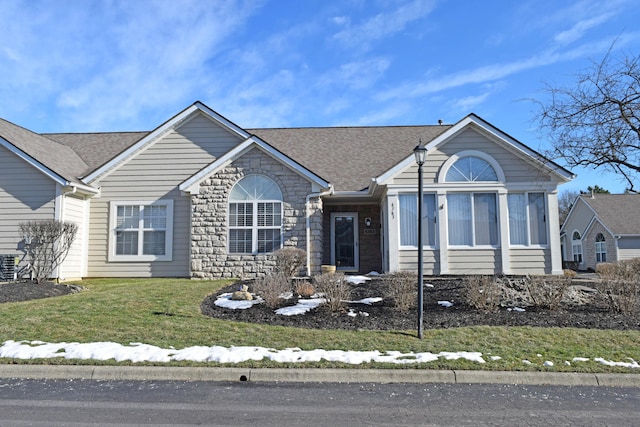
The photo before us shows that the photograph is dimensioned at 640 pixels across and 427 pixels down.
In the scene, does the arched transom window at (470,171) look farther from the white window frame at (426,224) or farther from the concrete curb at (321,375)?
the concrete curb at (321,375)

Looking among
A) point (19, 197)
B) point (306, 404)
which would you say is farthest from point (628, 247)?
point (19, 197)

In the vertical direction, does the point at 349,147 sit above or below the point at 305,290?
above

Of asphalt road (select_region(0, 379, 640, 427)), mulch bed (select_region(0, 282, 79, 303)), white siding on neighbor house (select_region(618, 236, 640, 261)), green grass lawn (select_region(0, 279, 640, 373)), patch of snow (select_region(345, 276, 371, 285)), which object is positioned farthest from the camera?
white siding on neighbor house (select_region(618, 236, 640, 261))

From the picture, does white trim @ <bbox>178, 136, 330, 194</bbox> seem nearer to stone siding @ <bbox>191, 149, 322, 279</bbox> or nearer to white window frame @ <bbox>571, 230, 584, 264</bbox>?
stone siding @ <bbox>191, 149, 322, 279</bbox>

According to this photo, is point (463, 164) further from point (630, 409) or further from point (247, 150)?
point (630, 409)

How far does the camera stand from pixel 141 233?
1572cm

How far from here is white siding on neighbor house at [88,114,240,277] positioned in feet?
51.0

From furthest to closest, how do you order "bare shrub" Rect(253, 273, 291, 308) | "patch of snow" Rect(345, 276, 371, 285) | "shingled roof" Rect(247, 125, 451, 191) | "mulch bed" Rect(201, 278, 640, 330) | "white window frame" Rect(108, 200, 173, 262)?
"shingled roof" Rect(247, 125, 451, 191) → "white window frame" Rect(108, 200, 173, 262) → "patch of snow" Rect(345, 276, 371, 285) → "bare shrub" Rect(253, 273, 291, 308) → "mulch bed" Rect(201, 278, 640, 330)

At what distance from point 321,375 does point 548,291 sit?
5.59 m

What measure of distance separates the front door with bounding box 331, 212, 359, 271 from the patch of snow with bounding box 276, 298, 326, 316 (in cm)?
720

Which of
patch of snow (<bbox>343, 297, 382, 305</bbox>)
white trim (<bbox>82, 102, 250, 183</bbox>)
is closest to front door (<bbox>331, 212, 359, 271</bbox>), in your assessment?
white trim (<bbox>82, 102, 250, 183</bbox>)

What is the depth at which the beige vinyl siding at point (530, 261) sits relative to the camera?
1443 cm

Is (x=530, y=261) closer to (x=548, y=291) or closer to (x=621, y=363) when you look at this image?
(x=548, y=291)

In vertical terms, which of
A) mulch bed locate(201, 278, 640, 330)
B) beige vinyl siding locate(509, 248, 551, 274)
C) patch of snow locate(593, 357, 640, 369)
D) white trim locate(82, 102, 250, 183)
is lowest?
patch of snow locate(593, 357, 640, 369)
